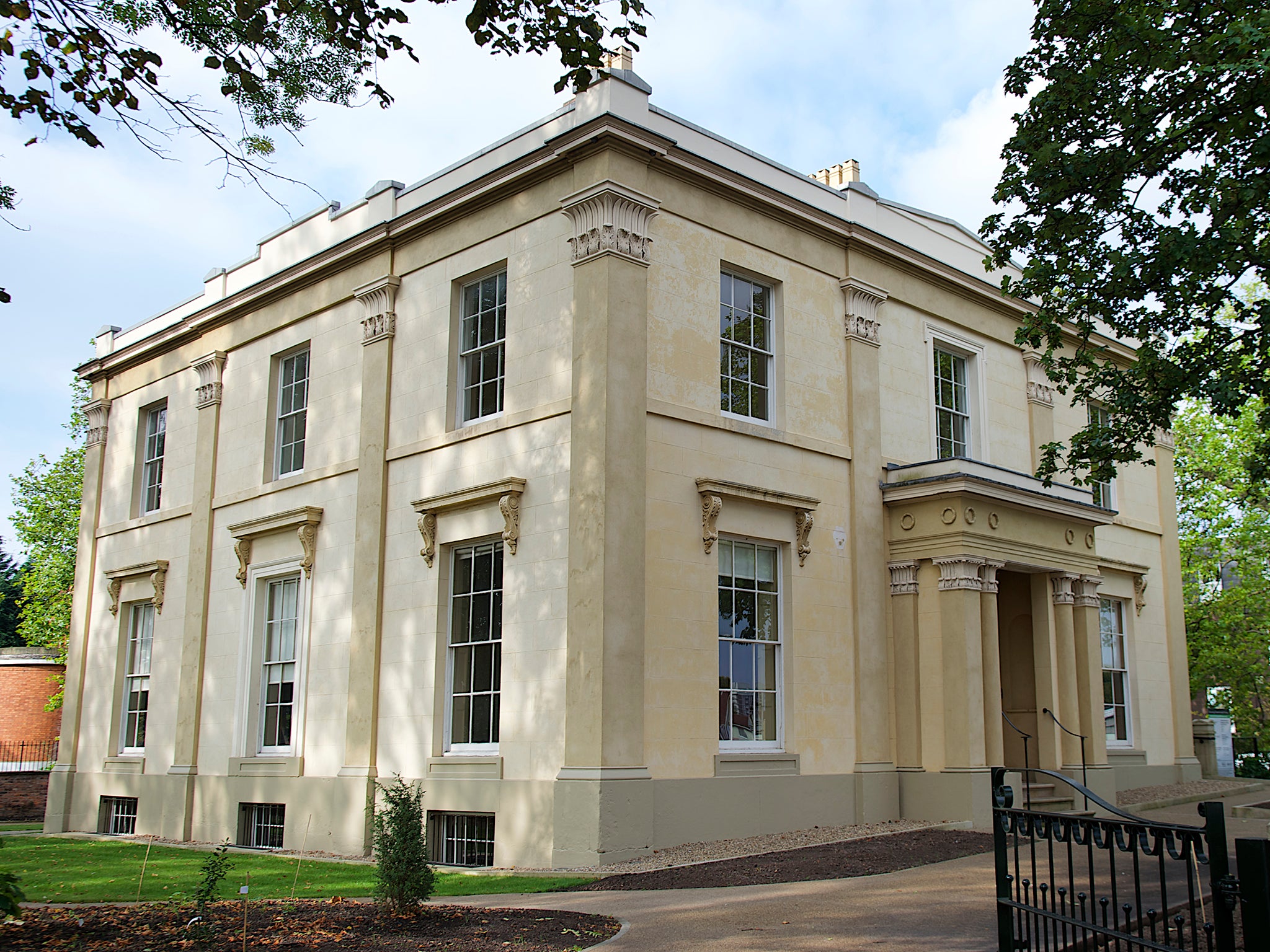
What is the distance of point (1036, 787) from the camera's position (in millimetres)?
18219

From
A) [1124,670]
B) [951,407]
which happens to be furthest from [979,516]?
[1124,670]

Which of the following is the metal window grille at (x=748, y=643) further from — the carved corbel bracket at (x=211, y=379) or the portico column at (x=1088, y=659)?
the carved corbel bracket at (x=211, y=379)

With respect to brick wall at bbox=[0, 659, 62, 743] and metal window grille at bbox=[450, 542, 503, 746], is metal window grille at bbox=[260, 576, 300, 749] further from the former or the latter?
brick wall at bbox=[0, 659, 62, 743]

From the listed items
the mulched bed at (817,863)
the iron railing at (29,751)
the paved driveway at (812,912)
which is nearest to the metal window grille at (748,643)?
the mulched bed at (817,863)

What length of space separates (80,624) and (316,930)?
17912mm

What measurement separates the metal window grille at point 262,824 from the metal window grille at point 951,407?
12.2 meters

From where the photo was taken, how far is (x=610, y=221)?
15.1 metres

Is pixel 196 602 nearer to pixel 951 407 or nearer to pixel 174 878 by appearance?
pixel 174 878

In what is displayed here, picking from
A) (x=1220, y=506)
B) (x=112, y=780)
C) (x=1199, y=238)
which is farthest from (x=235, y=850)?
(x=1220, y=506)

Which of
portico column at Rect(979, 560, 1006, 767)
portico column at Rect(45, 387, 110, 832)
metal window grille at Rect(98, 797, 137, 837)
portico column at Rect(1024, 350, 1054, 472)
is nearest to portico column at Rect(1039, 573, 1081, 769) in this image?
portico column at Rect(979, 560, 1006, 767)

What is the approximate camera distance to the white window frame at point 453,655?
15445 millimetres

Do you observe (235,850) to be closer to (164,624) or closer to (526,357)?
(164,624)

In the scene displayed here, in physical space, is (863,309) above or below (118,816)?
above

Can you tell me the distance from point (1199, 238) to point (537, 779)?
9523mm
